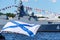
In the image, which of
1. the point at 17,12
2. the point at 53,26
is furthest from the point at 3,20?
the point at 53,26

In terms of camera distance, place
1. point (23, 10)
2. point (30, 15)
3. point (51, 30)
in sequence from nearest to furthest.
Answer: point (51, 30) < point (23, 10) < point (30, 15)

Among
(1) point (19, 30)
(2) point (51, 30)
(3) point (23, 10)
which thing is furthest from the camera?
(3) point (23, 10)

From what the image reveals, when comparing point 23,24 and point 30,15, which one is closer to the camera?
point 23,24

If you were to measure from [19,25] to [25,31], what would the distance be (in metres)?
0.48

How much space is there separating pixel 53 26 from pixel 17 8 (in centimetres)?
1394

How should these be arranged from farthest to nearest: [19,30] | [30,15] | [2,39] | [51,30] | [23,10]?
[30,15] < [23,10] < [51,30] < [2,39] < [19,30]

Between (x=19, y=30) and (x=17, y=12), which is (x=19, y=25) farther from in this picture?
(x=17, y=12)

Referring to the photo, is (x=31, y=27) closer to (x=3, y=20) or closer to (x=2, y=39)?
(x=2, y=39)

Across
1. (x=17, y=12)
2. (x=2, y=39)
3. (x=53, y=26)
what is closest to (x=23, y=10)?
(x=17, y=12)

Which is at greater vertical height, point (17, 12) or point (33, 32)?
point (33, 32)

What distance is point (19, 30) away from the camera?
1277 centimetres

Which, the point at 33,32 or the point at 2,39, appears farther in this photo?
the point at 2,39

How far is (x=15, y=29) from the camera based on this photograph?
508 inches

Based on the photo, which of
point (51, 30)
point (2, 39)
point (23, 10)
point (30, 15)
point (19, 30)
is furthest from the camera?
point (30, 15)
